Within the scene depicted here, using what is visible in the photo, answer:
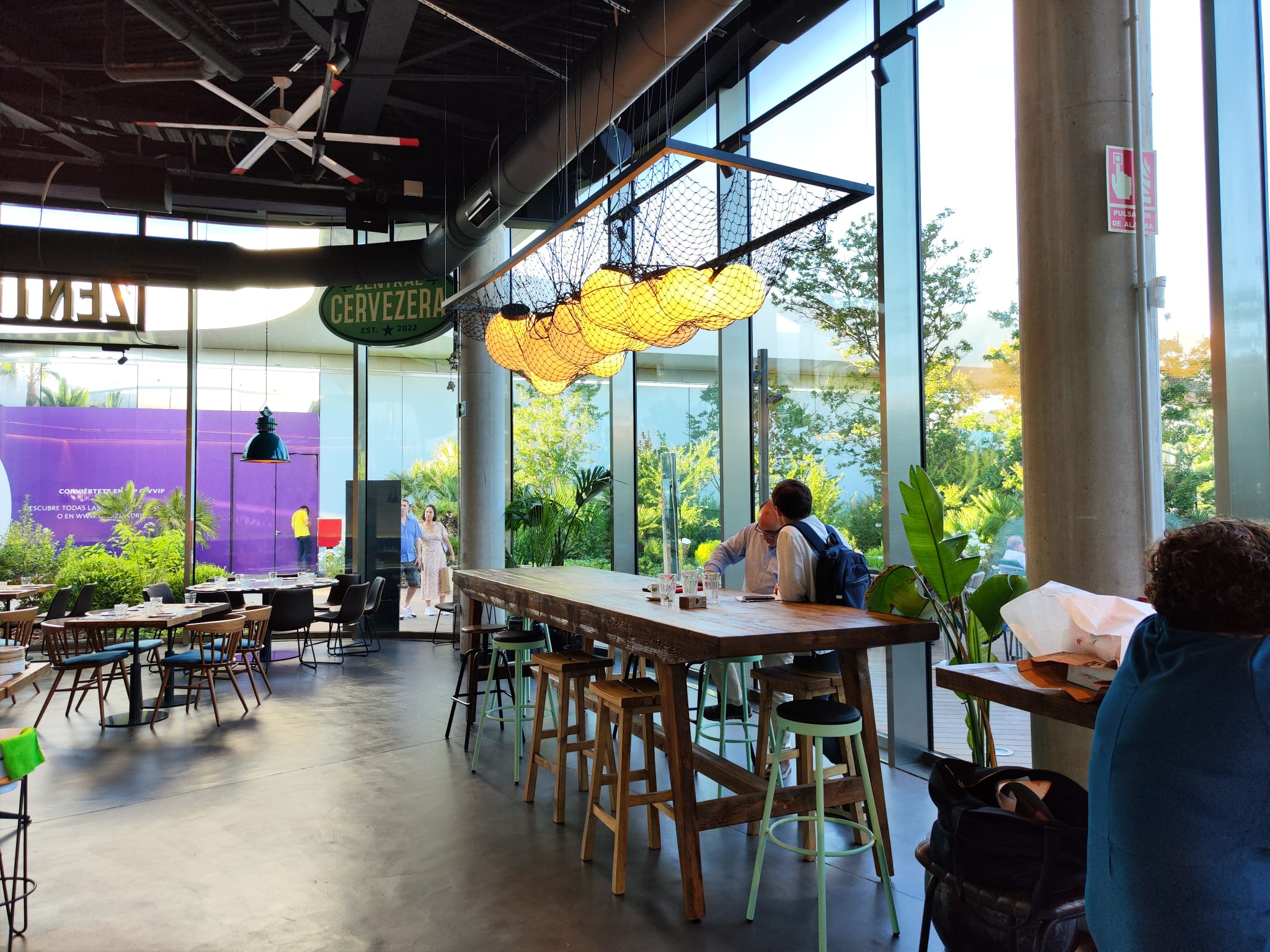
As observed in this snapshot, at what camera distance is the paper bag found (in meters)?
1.89

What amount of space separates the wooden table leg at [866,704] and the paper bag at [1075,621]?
4.00ft

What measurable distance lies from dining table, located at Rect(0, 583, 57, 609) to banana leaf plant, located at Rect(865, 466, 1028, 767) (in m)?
7.86

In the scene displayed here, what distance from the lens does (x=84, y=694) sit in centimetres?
646

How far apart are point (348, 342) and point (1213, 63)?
28.4 feet

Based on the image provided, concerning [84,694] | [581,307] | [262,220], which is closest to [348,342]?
[262,220]

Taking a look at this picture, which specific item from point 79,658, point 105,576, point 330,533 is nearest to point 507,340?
point 79,658

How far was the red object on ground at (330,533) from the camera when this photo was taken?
10.0 m

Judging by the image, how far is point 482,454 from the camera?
873 centimetres

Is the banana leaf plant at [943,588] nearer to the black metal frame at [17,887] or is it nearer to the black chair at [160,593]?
the black metal frame at [17,887]

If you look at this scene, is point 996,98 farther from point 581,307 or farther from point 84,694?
point 84,694

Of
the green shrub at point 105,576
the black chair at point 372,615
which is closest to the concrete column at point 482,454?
the black chair at point 372,615

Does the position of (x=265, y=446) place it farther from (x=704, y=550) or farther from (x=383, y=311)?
(x=704, y=550)

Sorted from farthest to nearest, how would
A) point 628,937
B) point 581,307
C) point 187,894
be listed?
point 581,307 → point 187,894 → point 628,937

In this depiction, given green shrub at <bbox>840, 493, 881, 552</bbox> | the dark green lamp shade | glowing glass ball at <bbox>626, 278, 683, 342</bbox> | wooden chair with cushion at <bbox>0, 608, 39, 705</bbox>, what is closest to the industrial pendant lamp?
the dark green lamp shade
